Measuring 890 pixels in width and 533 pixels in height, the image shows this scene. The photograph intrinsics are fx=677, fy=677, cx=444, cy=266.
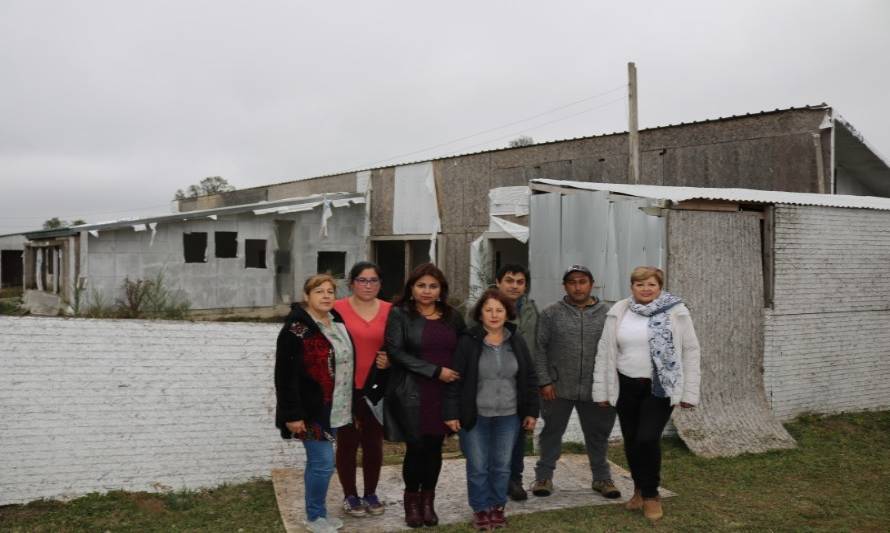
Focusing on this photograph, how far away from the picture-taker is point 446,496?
15.2 feet

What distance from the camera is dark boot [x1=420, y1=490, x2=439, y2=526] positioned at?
4027mm

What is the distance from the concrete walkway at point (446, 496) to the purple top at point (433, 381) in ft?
2.24

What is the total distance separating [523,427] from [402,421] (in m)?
0.81

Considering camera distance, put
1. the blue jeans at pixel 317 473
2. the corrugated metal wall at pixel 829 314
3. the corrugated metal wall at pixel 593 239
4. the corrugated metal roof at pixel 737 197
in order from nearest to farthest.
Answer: the blue jeans at pixel 317 473 → the corrugated metal roof at pixel 737 197 → the corrugated metal wall at pixel 593 239 → the corrugated metal wall at pixel 829 314

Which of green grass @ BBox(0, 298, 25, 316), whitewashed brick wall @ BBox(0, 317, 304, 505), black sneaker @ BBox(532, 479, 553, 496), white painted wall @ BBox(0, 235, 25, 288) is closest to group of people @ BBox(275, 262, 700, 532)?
black sneaker @ BBox(532, 479, 553, 496)

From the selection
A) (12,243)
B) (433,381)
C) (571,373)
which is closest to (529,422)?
(571,373)

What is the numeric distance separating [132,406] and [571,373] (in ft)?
10.0

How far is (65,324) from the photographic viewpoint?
15.2 ft

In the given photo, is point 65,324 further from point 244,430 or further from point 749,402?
point 749,402

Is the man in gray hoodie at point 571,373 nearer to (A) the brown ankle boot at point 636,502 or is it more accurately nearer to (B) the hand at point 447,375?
(A) the brown ankle boot at point 636,502

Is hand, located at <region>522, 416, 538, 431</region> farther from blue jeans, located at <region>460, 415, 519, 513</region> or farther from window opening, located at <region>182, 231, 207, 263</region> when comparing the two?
window opening, located at <region>182, 231, 207, 263</region>

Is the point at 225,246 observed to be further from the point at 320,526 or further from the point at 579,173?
the point at 320,526

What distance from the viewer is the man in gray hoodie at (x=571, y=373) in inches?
174

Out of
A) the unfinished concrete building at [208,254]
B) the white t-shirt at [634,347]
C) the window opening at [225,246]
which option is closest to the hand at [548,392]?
the white t-shirt at [634,347]
